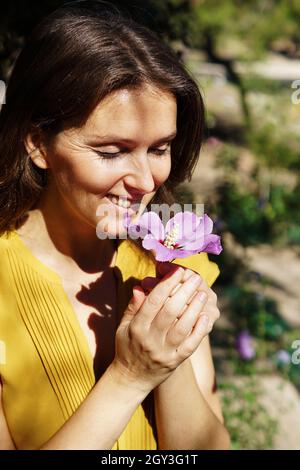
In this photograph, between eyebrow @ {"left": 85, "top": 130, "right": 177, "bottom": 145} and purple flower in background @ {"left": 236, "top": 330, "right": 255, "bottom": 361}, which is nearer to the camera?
eyebrow @ {"left": 85, "top": 130, "right": 177, "bottom": 145}

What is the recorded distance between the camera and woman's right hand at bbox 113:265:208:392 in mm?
1354

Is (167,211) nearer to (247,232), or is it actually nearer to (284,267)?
(247,232)

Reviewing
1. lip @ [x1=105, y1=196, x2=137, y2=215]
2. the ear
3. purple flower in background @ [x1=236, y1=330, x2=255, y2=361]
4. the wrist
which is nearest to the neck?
the ear

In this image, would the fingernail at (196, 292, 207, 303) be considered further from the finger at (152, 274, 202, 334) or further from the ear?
the ear

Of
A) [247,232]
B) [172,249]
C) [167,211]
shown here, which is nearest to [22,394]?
[172,249]

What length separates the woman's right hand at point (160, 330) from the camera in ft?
4.44

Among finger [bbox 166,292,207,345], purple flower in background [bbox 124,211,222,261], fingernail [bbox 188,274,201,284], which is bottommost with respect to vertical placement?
finger [bbox 166,292,207,345]

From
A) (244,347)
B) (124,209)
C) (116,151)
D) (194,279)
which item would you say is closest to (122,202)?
(124,209)

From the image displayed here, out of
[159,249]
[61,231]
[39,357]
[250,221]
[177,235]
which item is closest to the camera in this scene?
[159,249]

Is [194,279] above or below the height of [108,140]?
below

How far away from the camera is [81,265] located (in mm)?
1768

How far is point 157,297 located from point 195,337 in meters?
0.14

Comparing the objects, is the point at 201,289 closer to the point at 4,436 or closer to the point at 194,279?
the point at 194,279

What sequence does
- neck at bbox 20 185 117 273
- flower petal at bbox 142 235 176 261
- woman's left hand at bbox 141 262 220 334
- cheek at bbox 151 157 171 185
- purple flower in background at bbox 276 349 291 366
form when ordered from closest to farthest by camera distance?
flower petal at bbox 142 235 176 261 < woman's left hand at bbox 141 262 220 334 < cheek at bbox 151 157 171 185 < neck at bbox 20 185 117 273 < purple flower in background at bbox 276 349 291 366
